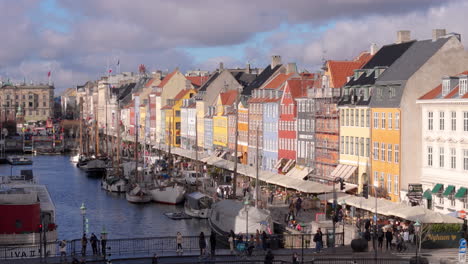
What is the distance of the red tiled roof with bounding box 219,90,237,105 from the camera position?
113963 millimetres

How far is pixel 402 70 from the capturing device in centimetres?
6544

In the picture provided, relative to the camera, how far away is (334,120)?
249 ft

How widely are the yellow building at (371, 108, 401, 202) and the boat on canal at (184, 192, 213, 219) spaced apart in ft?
47.6

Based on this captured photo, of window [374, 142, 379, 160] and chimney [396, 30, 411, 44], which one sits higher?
chimney [396, 30, 411, 44]

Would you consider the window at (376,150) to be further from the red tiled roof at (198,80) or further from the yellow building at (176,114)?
the red tiled roof at (198,80)

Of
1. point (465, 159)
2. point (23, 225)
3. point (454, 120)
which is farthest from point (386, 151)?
point (23, 225)

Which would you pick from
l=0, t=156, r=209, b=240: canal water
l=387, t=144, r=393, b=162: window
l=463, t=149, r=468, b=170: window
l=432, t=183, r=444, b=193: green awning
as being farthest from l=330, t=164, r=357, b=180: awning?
l=463, t=149, r=468, b=170: window

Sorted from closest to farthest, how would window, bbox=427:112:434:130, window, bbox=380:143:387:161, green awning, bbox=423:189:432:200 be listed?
1. green awning, bbox=423:189:432:200
2. window, bbox=427:112:434:130
3. window, bbox=380:143:387:161

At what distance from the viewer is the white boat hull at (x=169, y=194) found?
283 ft

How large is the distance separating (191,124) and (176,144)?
10.3 meters

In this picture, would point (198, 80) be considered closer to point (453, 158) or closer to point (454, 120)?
point (453, 158)

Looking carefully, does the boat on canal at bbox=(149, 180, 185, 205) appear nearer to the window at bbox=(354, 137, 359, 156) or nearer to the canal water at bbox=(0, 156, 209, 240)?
the canal water at bbox=(0, 156, 209, 240)

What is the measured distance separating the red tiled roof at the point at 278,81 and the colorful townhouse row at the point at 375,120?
0.16 m

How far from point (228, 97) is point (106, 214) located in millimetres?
39084
